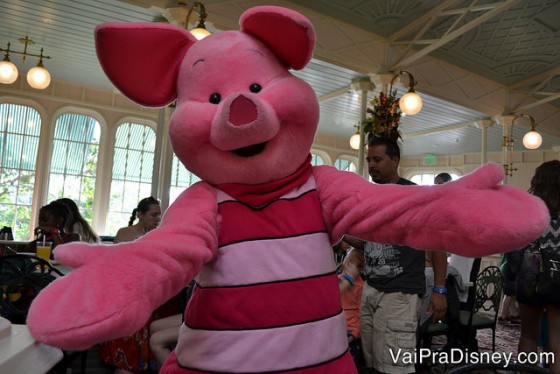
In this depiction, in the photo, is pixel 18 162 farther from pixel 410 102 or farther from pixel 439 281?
pixel 439 281

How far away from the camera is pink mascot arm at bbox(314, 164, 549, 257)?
68 cm

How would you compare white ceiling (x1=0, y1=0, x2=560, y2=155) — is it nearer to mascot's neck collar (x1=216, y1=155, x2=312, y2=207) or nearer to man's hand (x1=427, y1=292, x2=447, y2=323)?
man's hand (x1=427, y1=292, x2=447, y2=323)

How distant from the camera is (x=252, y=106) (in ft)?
2.85

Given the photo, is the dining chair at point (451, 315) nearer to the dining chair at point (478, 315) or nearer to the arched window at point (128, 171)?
the dining chair at point (478, 315)

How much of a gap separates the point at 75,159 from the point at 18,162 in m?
1.08

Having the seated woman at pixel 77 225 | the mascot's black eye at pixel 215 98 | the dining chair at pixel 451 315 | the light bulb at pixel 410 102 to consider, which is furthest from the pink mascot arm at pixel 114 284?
the light bulb at pixel 410 102

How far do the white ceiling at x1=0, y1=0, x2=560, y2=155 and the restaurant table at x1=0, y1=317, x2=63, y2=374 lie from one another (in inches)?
168

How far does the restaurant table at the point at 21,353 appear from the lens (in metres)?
0.85

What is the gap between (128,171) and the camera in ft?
32.3

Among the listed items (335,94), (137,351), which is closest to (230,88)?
(137,351)

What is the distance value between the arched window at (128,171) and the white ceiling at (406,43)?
1.28 metres

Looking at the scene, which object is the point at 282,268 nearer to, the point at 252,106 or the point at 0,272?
the point at 252,106

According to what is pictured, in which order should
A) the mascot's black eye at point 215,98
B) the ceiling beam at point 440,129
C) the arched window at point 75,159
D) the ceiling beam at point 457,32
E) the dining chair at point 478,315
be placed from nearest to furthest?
the mascot's black eye at point 215,98 < the dining chair at point 478,315 < the ceiling beam at point 457,32 < the arched window at point 75,159 < the ceiling beam at point 440,129

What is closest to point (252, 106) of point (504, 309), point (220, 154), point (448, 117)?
point (220, 154)
